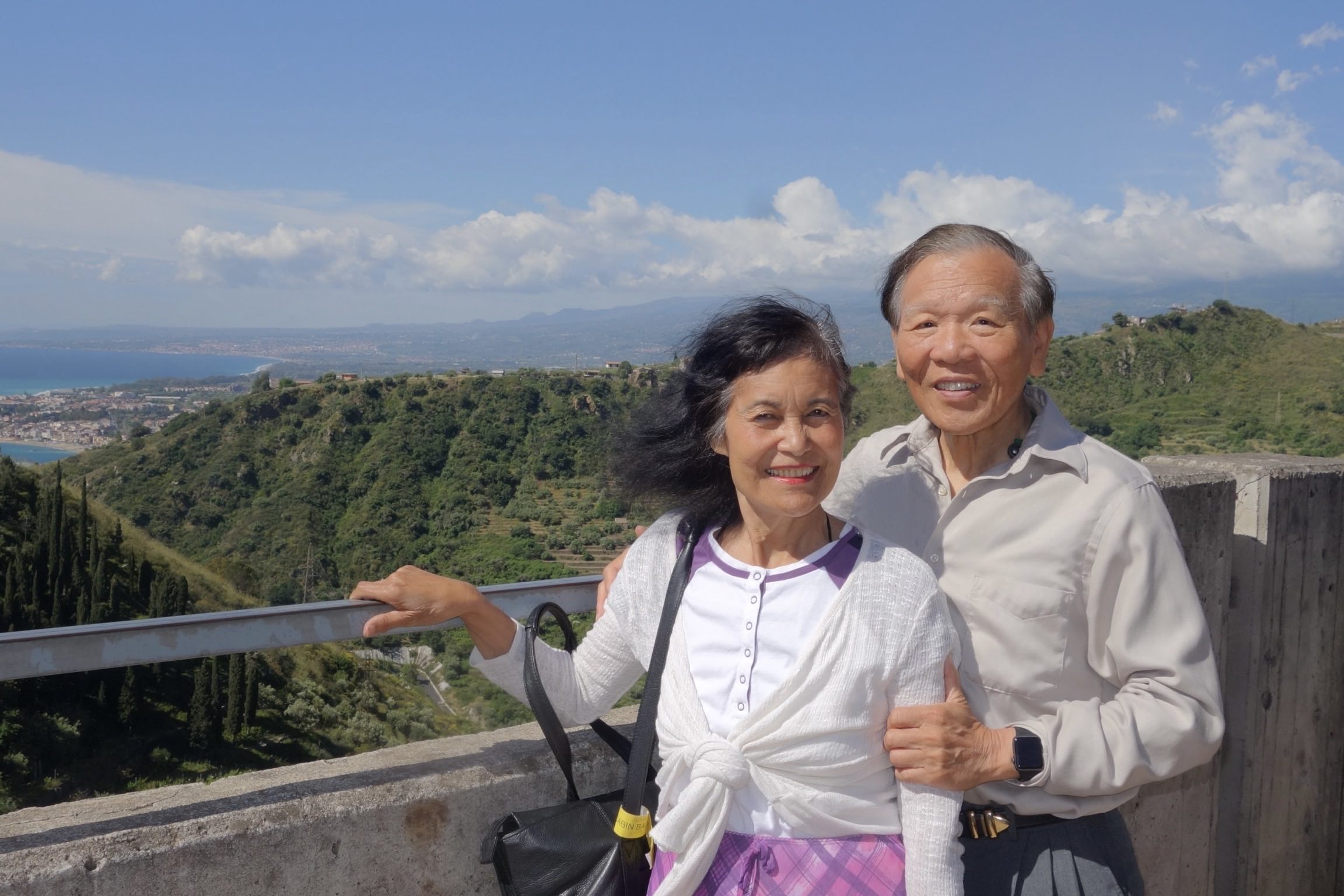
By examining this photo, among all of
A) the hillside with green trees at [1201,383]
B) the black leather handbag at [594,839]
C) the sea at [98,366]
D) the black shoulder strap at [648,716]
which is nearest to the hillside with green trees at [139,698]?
the black leather handbag at [594,839]

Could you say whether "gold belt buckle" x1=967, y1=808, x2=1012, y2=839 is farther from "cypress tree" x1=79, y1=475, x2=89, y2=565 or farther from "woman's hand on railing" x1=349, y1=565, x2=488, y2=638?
"cypress tree" x1=79, y1=475, x2=89, y2=565

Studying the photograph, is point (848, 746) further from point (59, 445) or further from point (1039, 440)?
point (59, 445)

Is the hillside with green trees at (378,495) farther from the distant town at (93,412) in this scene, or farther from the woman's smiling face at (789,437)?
the woman's smiling face at (789,437)

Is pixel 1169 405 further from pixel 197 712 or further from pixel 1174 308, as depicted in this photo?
pixel 197 712

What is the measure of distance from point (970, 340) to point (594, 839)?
1.23 meters

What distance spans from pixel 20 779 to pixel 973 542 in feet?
31.6

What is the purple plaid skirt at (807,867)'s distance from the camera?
1.69 meters

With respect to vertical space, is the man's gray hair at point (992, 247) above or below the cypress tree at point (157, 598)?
above

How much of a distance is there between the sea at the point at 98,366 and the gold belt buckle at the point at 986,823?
73.0 m

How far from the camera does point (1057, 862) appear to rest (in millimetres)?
1884

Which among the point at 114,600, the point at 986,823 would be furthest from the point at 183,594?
the point at 986,823

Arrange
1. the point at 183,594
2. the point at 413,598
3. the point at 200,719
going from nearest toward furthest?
the point at 413,598 → the point at 200,719 → the point at 183,594

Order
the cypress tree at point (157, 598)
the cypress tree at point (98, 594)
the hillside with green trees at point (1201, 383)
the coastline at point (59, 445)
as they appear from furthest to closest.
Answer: the coastline at point (59, 445) → the hillside with green trees at point (1201, 383) → the cypress tree at point (98, 594) → the cypress tree at point (157, 598)

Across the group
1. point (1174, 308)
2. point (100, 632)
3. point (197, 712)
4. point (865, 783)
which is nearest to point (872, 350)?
point (865, 783)
